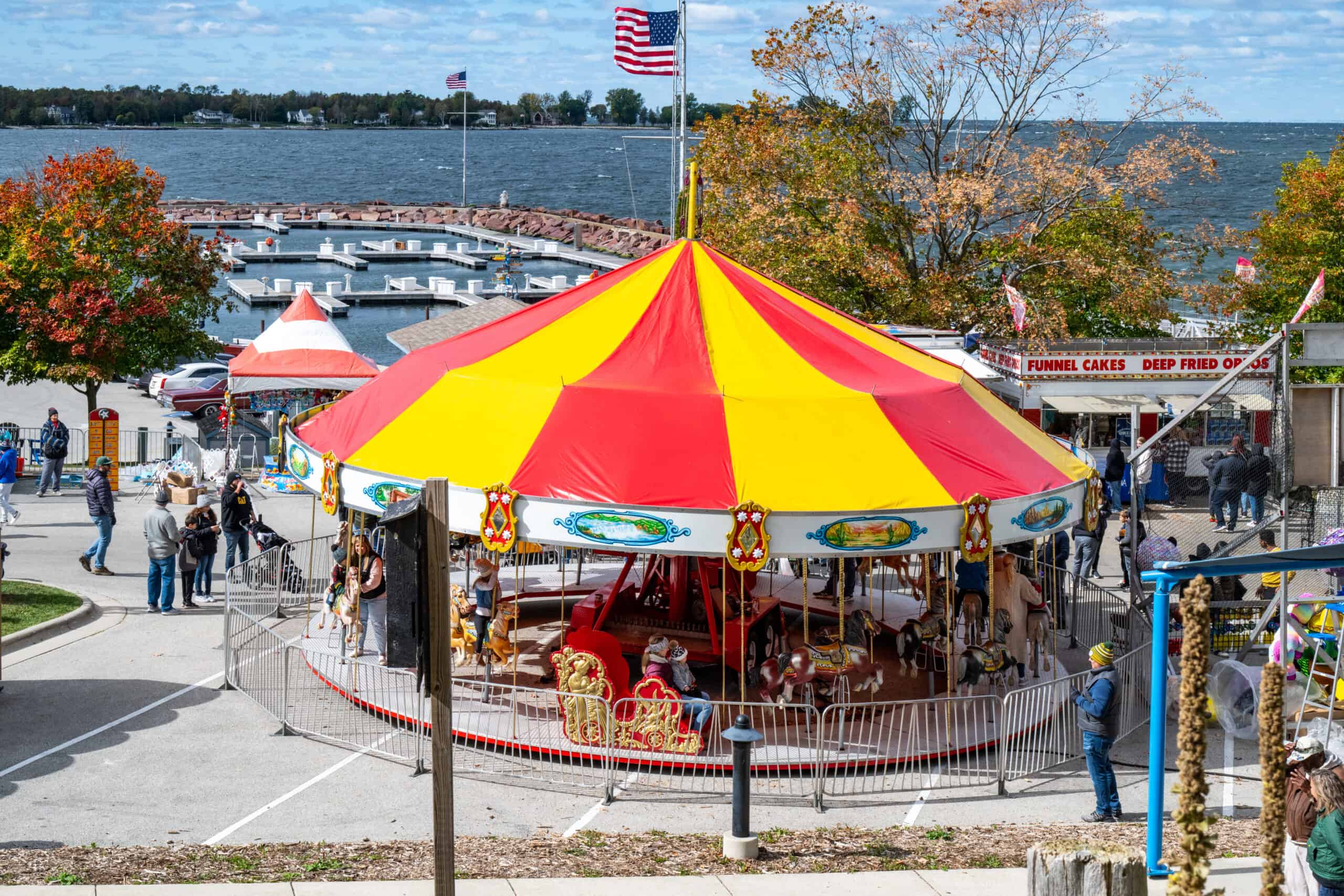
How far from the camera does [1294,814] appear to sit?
30.6 feet

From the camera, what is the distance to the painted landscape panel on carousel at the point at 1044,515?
15148mm

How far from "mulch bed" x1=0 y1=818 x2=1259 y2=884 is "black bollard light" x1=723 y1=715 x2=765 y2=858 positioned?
0.13m

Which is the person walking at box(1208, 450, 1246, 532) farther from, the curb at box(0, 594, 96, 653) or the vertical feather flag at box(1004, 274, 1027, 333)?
the curb at box(0, 594, 96, 653)

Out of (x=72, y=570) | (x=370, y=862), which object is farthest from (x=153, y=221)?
(x=370, y=862)

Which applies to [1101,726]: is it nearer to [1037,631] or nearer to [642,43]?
[1037,631]

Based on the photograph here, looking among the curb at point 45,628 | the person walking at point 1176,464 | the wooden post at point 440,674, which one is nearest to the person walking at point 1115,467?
the person walking at point 1176,464

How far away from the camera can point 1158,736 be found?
36.1 ft

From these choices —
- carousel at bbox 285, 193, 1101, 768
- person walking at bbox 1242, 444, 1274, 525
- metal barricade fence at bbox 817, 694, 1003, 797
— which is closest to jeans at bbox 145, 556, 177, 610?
carousel at bbox 285, 193, 1101, 768

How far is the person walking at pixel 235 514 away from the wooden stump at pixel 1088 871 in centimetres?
1507

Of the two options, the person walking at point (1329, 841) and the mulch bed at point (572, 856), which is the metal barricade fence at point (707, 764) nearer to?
the mulch bed at point (572, 856)

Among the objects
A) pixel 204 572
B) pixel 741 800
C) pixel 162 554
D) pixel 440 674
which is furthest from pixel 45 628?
pixel 440 674

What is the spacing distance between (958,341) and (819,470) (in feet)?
50.2

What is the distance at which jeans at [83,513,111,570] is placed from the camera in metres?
21.4

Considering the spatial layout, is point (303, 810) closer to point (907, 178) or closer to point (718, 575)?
point (718, 575)
